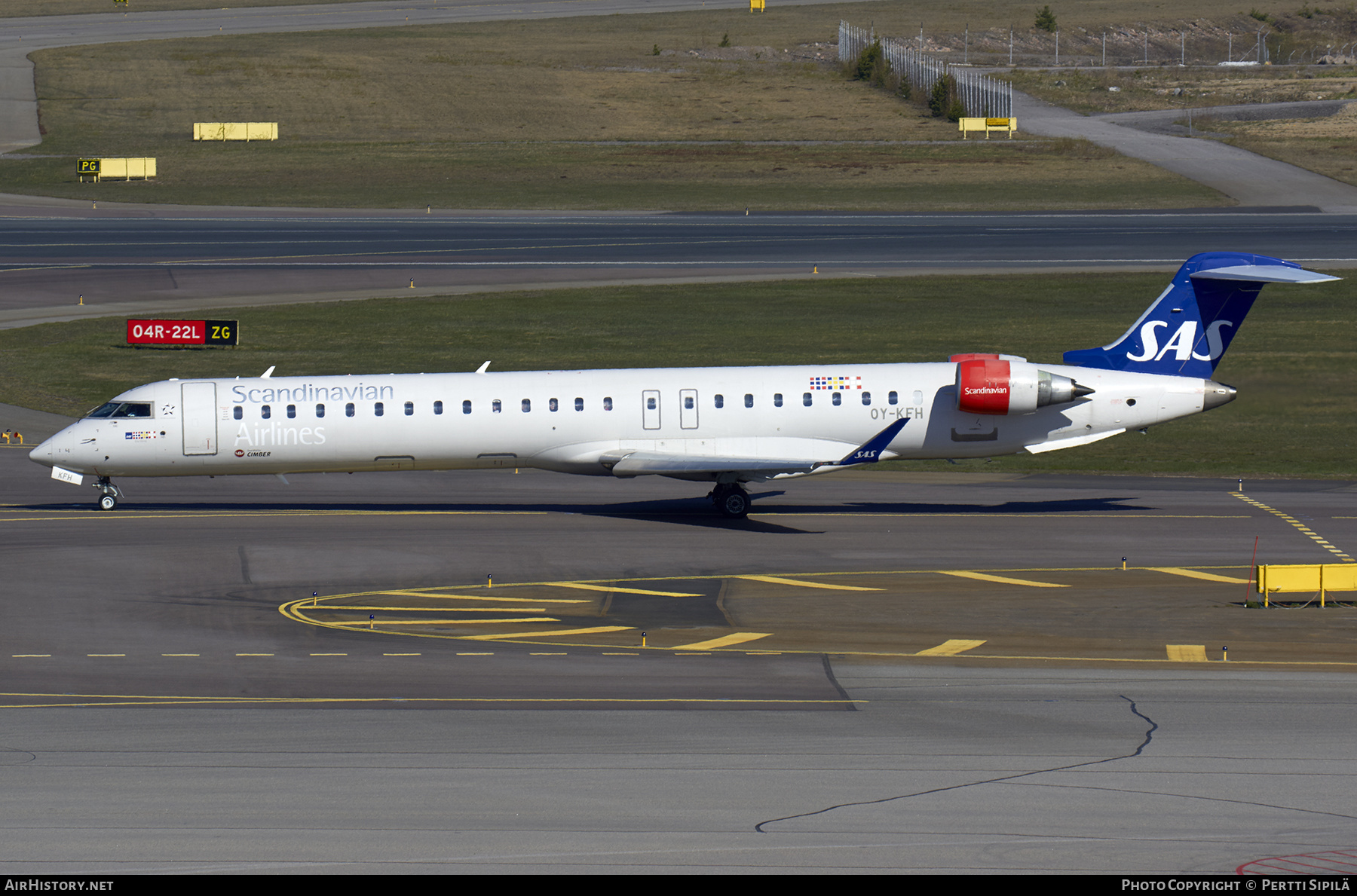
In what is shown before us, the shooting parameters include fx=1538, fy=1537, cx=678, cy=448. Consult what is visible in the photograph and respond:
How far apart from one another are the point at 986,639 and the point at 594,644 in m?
7.05

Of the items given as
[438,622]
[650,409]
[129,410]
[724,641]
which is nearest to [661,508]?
[650,409]

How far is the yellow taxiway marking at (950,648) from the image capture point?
26.7 metres

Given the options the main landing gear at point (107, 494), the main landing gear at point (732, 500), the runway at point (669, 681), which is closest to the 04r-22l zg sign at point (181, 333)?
the runway at point (669, 681)

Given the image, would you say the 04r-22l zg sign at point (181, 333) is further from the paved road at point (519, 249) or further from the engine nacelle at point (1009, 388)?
the engine nacelle at point (1009, 388)

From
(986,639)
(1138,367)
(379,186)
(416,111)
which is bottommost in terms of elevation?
(986,639)

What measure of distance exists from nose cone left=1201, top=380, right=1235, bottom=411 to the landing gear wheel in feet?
37.7

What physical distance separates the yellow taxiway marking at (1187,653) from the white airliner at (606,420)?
10.7m

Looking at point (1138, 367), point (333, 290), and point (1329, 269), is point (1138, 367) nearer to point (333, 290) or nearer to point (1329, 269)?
point (1329, 269)

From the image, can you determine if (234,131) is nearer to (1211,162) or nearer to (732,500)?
(1211,162)

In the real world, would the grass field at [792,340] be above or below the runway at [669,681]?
above

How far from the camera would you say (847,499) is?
40688mm

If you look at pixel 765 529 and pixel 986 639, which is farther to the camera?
pixel 765 529

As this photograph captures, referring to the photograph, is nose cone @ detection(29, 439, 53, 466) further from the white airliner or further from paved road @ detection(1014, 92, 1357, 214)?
paved road @ detection(1014, 92, 1357, 214)
